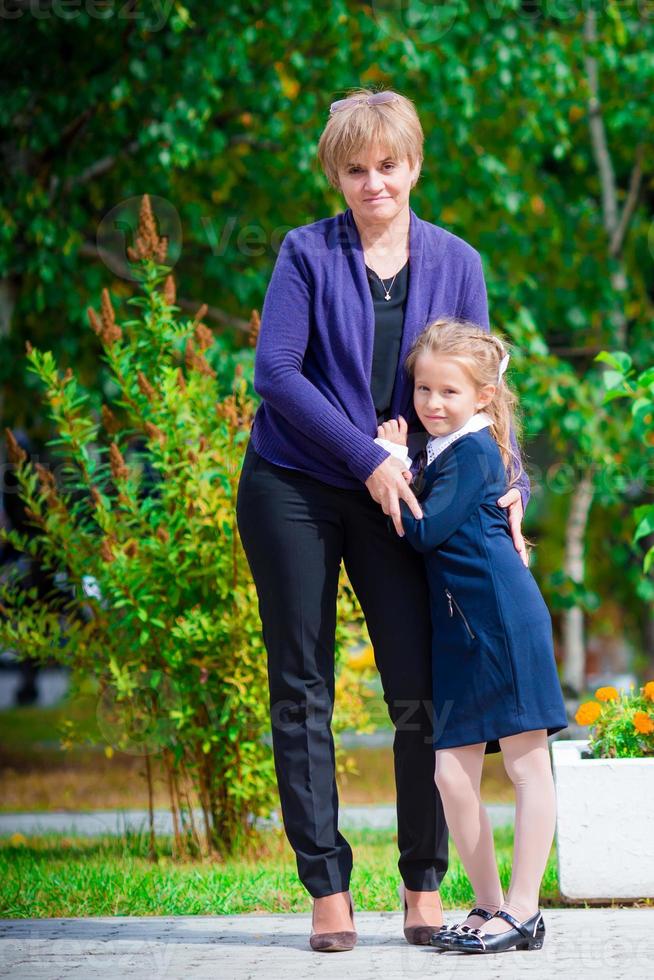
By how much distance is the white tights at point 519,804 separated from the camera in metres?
3.00

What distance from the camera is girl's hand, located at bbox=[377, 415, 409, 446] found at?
3.11m

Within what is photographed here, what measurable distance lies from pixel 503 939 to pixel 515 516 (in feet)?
3.04

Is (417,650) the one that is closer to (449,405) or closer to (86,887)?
(449,405)

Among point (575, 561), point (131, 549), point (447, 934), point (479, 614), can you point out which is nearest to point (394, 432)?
point (479, 614)

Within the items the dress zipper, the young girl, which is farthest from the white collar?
the dress zipper

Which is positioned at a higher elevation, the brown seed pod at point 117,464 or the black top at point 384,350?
the black top at point 384,350

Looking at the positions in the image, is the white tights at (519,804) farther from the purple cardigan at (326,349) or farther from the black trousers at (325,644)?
the purple cardigan at (326,349)

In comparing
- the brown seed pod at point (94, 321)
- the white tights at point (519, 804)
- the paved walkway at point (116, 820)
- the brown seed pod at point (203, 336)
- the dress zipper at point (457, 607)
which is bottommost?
the paved walkway at point (116, 820)

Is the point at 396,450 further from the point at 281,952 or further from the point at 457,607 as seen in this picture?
the point at 281,952

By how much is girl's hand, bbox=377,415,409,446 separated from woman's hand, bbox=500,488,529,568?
0.26 m

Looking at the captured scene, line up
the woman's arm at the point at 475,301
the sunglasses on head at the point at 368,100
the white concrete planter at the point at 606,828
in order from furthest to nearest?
the white concrete planter at the point at 606,828 → the woman's arm at the point at 475,301 → the sunglasses on head at the point at 368,100

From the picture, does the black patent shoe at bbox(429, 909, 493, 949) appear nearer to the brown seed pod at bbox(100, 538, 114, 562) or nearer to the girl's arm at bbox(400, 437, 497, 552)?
the girl's arm at bbox(400, 437, 497, 552)

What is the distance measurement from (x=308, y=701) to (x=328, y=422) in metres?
0.65

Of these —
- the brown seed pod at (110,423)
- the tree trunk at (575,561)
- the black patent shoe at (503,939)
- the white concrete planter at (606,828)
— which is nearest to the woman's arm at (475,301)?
the white concrete planter at (606,828)
